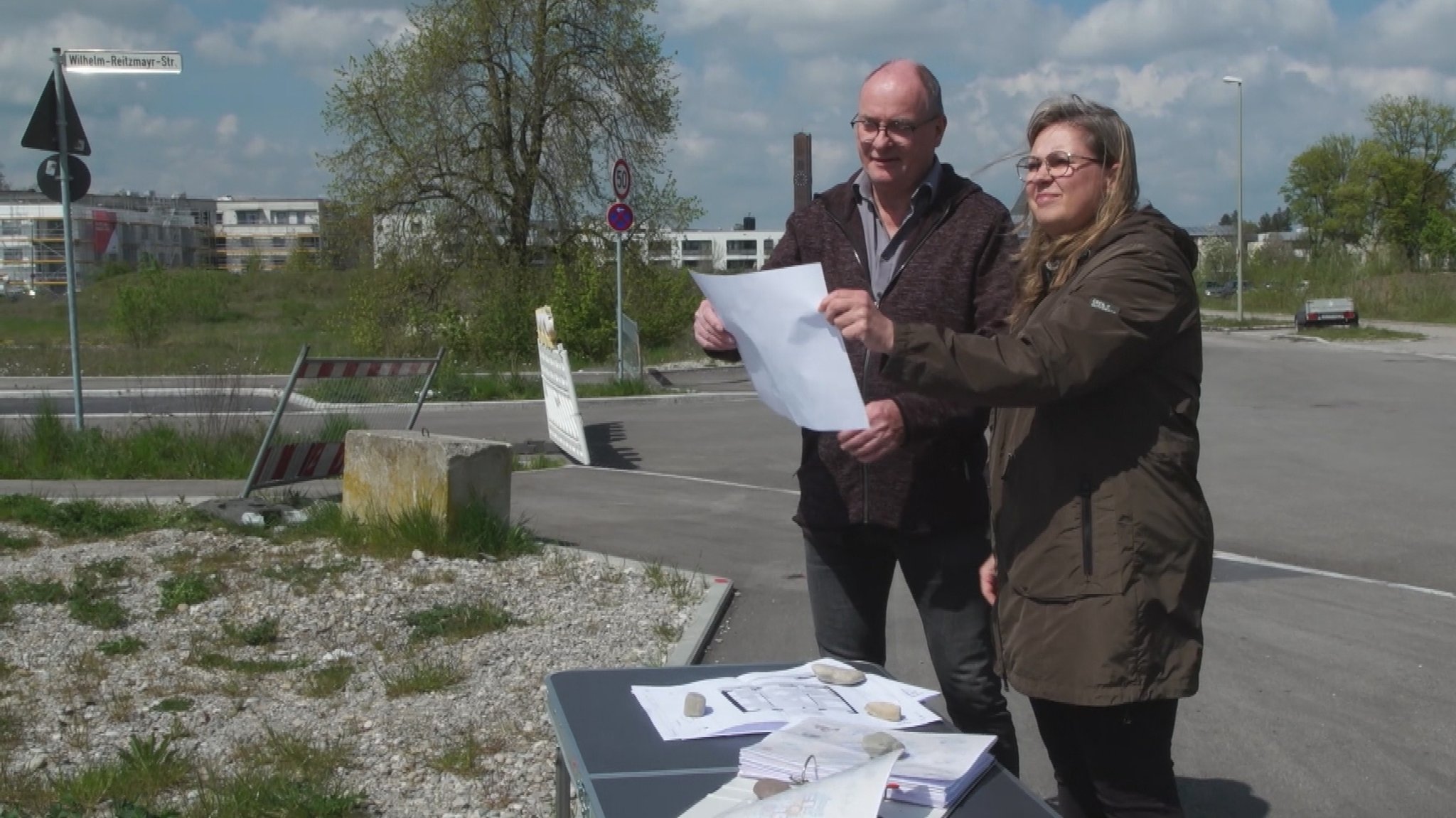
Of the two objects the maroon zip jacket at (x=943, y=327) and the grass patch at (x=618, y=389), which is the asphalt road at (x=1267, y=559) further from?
the maroon zip jacket at (x=943, y=327)

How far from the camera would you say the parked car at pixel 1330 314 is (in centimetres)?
4541

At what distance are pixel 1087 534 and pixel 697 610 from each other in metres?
4.45

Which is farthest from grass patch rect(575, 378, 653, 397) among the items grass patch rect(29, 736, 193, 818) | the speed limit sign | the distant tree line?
the distant tree line

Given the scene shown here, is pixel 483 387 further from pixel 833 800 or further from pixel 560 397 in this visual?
pixel 833 800

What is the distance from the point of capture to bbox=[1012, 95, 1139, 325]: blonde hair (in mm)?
2715

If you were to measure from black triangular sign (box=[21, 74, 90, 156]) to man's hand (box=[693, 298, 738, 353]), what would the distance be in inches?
436

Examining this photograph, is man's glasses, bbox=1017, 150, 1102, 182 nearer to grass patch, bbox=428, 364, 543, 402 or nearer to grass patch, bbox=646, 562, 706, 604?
grass patch, bbox=646, 562, 706, 604

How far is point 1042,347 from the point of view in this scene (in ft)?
8.26

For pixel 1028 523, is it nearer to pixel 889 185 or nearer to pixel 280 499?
pixel 889 185

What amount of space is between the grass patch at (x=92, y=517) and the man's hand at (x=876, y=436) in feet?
21.6

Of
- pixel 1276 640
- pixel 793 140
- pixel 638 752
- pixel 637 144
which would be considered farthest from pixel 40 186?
pixel 637 144

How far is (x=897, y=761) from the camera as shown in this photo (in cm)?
218

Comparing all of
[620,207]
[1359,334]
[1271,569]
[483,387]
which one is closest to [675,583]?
[1271,569]

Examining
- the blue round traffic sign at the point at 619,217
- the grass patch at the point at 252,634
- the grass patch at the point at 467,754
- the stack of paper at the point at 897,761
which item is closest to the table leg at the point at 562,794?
the stack of paper at the point at 897,761
